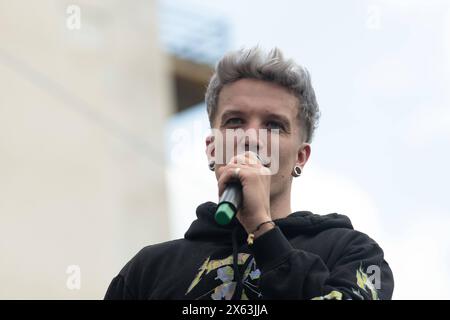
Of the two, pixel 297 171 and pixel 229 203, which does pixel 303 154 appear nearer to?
pixel 297 171

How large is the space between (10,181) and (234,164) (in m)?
7.49

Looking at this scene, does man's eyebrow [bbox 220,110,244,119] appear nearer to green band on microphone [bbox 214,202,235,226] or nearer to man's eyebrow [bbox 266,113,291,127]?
man's eyebrow [bbox 266,113,291,127]

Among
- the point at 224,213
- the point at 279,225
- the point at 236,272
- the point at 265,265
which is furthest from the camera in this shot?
the point at 279,225

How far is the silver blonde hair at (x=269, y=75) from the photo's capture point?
3.68m

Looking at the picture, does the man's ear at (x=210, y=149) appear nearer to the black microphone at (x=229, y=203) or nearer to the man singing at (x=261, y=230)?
the man singing at (x=261, y=230)

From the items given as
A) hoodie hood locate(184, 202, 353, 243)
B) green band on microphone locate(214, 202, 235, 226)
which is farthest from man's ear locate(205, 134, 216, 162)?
green band on microphone locate(214, 202, 235, 226)

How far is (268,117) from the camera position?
11.9ft

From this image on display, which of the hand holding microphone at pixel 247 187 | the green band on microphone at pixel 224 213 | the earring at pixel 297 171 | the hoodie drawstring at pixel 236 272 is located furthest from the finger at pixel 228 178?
the earring at pixel 297 171

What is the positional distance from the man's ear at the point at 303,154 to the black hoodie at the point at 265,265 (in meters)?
0.18

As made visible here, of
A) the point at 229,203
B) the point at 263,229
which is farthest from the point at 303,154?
the point at 229,203

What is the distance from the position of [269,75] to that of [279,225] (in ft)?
1.38

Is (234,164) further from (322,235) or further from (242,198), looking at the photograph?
(322,235)
